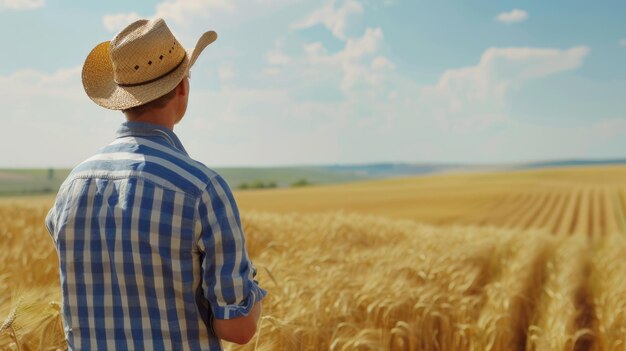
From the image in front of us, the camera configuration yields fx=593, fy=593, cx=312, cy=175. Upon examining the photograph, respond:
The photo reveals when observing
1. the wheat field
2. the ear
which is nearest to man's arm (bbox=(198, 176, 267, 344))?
the ear

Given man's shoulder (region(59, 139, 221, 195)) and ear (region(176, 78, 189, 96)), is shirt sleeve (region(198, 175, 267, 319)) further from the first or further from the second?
ear (region(176, 78, 189, 96))

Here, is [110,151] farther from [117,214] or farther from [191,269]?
[191,269]

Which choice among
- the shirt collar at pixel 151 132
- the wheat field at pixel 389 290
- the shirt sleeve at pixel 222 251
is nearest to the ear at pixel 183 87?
the shirt collar at pixel 151 132

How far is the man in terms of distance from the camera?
1424mm

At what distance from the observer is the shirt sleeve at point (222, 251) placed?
4.63ft

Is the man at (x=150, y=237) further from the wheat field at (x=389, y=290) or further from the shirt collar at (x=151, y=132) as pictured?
the wheat field at (x=389, y=290)

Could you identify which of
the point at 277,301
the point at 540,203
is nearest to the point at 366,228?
the point at 277,301

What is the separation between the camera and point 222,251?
1412 millimetres

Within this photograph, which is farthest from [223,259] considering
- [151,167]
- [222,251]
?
[151,167]

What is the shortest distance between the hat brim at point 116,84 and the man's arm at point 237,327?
60 cm

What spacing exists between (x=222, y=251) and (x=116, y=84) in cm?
62

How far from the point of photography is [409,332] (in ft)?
11.6

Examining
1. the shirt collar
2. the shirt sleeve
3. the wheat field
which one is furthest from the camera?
the wheat field

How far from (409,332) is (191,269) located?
2.36 meters
